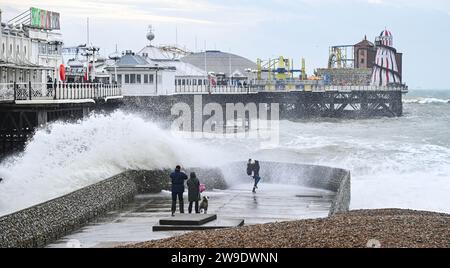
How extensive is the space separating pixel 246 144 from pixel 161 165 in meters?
24.9

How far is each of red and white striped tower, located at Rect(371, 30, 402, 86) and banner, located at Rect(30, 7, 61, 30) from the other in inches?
2721

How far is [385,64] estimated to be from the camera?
131m

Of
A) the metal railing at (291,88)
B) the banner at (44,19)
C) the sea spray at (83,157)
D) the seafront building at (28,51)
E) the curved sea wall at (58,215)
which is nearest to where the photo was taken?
the curved sea wall at (58,215)

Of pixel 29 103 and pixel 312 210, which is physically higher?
pixel 29 103

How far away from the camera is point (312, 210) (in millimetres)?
22406

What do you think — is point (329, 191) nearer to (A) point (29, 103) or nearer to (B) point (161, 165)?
(B) point (161, 165)

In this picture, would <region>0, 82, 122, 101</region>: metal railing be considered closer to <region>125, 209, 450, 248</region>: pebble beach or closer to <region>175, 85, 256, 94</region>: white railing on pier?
<region>125, 209, 450, 248</region>: pebble beach

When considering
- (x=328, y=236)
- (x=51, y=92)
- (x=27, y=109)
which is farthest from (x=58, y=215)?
(x=51, y=92)

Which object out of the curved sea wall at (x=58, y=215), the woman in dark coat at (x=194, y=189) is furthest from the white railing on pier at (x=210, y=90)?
the woman in dark coat at (x=194, y=189)

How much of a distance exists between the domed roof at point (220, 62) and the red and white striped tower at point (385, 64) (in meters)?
16.6

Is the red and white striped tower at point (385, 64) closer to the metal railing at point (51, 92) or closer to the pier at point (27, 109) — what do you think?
the metal railing at point (51, 92)

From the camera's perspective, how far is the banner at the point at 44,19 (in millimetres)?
59500
